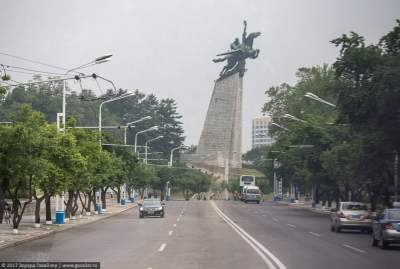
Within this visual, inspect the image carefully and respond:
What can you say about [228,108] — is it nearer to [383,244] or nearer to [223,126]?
[223,126]

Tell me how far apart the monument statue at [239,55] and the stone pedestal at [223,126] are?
1114 mm

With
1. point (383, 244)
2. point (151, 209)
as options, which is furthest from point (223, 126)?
point (383, 244)

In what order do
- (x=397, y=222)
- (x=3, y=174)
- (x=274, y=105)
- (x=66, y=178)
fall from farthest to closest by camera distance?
(x=274, y=105) → (x=66, y=178) → (x=3, y=174) → (x=397, y=222)

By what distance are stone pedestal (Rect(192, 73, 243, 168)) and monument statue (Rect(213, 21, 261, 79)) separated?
3.65 ft

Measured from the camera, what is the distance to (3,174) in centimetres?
3403

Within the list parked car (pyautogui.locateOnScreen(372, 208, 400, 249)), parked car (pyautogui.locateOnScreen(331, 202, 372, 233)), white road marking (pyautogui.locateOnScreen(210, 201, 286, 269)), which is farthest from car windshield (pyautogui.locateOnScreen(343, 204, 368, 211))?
parked car (pyautogui.locateOnScreen(372, 208, 400, 249))

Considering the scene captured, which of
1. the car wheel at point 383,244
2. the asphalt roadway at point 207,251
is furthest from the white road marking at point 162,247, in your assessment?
the car wheel at point 383,244

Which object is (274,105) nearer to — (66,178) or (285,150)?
(285,150)

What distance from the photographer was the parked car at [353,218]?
38.9 meters

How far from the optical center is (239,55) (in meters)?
141

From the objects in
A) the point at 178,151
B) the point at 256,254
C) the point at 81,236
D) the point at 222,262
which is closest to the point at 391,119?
the point at 81,236

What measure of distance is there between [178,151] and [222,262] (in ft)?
444

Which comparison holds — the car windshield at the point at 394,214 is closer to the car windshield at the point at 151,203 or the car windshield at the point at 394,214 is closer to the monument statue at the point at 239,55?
the car windshield at the point at 151,203

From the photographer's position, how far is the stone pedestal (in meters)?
141
